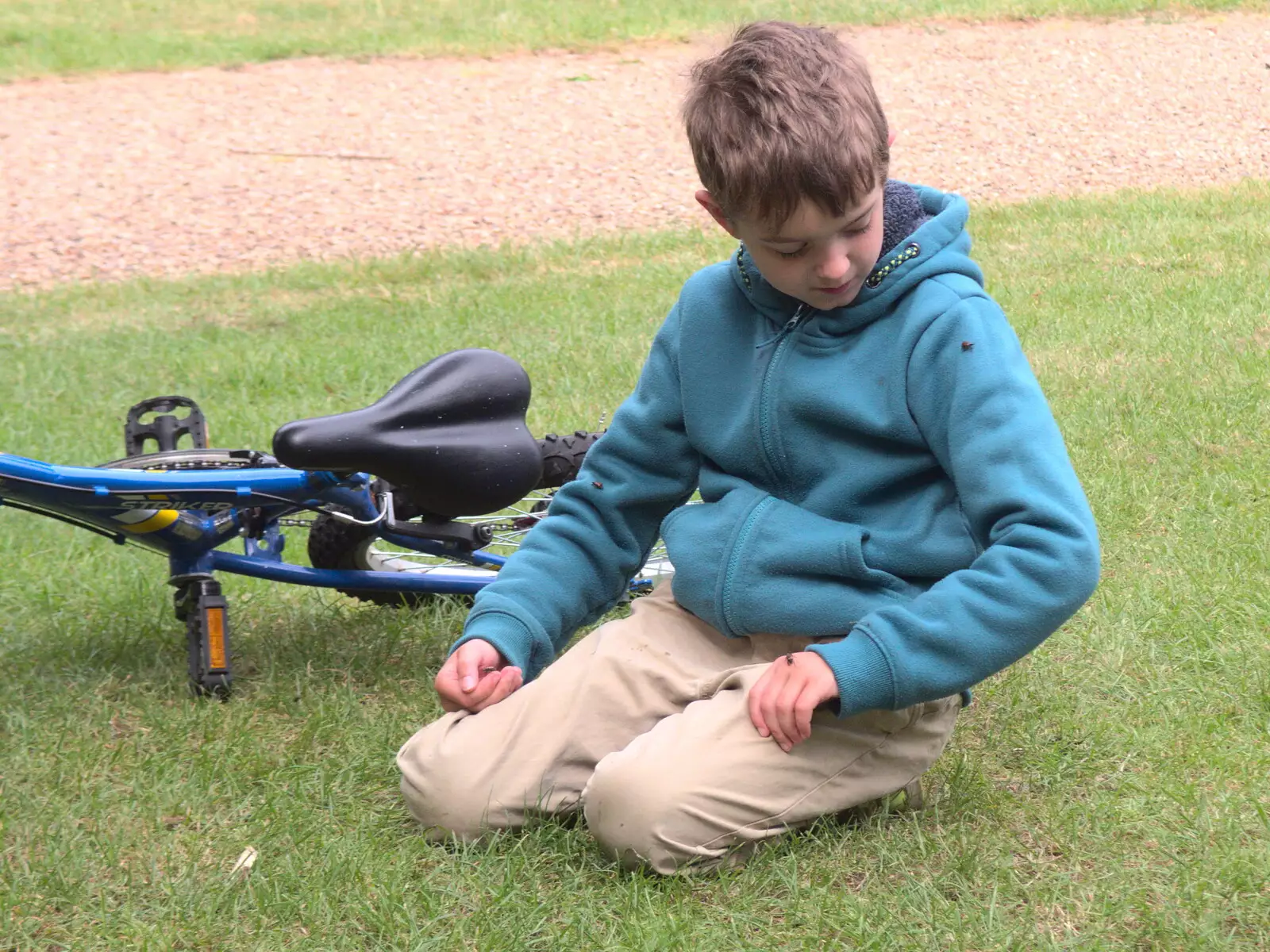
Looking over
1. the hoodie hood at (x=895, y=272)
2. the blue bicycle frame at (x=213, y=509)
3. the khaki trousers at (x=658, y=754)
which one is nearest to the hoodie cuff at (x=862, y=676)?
the khaki trousers at (x=658, y=754)

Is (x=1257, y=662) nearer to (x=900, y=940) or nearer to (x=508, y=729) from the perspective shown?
(x=900, y=940)

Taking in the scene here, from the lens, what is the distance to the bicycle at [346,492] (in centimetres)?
261

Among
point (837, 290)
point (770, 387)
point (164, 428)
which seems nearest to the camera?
point (837, 290)

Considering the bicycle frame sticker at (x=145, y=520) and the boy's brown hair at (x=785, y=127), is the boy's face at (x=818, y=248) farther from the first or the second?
the bicycle frame sticker at (x=145, y=520)

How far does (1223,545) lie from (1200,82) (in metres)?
7.23

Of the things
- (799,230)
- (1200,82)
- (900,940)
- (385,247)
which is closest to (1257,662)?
(900,940)

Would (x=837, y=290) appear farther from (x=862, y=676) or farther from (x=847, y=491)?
(x=862, y=676)

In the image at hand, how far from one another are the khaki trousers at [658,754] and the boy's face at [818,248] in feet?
1.73

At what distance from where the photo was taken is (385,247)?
7.52 m

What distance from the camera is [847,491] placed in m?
2.18

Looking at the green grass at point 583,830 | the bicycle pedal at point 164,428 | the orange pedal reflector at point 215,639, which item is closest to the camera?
the green grass at point 583,830

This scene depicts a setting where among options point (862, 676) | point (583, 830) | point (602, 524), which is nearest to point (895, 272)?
point (862, 676)

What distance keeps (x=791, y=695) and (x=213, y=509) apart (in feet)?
4.27

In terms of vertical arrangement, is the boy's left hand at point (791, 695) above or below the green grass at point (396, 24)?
above
